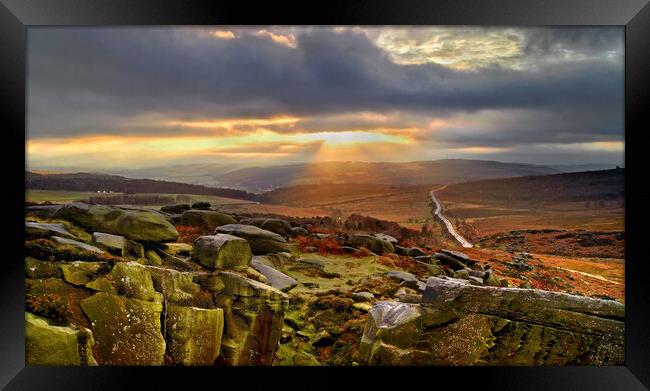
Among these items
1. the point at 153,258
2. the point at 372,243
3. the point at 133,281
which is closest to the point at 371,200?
the point at 372,243

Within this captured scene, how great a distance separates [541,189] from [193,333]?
4.19 meters

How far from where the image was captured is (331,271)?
5.47 m

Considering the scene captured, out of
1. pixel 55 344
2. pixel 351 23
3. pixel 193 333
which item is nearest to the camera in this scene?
pixel 351 23

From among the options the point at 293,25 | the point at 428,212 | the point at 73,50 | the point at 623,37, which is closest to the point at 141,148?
the point at 73,50

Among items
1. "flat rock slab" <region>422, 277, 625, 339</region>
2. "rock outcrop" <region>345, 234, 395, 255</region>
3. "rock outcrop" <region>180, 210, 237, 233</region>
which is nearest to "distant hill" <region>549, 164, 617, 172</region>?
"flat rock slab" <region>422, 277, 625, 339</region>

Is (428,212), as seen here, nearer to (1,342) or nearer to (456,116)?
(456,116)

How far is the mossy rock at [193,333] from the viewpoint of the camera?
5.36m

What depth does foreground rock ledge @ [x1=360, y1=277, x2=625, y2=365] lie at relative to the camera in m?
5.25

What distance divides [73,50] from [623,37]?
5.92 m

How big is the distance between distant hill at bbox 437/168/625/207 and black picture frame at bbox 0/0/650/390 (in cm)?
32

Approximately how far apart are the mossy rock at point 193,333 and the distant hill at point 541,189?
9.67 feet

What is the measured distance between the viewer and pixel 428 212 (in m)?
5.53

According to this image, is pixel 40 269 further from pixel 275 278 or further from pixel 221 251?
pixel 275 278

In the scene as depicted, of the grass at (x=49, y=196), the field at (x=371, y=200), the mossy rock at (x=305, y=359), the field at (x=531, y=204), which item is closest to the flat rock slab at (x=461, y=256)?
the field at (x=531, y=204)
